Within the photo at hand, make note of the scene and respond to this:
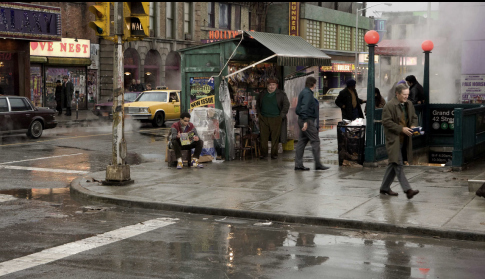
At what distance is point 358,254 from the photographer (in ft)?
23.1

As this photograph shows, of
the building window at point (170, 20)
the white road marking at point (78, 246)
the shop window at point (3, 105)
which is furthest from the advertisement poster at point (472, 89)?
the building window at point (170, 20)

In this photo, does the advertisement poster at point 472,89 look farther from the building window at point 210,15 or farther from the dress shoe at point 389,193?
the building window at point 210,15

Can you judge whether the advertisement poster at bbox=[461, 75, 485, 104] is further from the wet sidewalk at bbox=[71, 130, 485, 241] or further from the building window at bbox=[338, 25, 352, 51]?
the building window at bbox=[338, 25, 352, 51]

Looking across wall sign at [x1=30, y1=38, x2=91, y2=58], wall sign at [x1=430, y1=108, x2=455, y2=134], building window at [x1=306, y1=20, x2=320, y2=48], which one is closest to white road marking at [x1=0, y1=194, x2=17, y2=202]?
wall sign at [x1=430, y1=108, x2=455, y2=134]

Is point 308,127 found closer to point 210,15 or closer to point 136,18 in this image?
point 136,18

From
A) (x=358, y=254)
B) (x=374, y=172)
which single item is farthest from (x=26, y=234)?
(x=374, y=172)

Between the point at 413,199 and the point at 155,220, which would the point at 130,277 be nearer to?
the point at 155,220

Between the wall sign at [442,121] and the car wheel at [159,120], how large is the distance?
13131mm

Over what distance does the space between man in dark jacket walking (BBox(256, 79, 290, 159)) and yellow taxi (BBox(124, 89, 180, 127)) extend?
1205cm

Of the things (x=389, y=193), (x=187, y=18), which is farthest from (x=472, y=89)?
(x=187, y=18)

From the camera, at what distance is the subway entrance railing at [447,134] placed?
507 inches

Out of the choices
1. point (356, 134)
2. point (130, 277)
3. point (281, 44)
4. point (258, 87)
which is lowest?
point (130, 277)

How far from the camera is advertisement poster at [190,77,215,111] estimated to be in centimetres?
1472

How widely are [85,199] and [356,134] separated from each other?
5.75 metres
